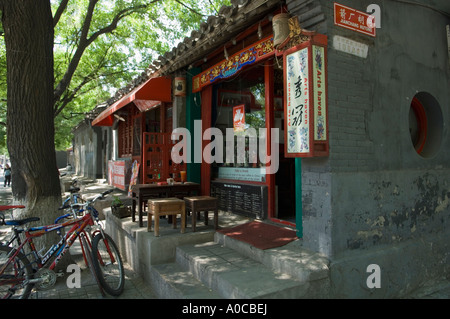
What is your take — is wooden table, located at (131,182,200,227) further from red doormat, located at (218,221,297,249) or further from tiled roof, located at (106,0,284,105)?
→ tiled roof, located at (106,0,284,105)

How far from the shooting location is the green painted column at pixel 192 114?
6.98 m

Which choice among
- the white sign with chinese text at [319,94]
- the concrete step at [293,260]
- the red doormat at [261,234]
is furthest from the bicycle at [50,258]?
the white sign with chinese text at [319,94]

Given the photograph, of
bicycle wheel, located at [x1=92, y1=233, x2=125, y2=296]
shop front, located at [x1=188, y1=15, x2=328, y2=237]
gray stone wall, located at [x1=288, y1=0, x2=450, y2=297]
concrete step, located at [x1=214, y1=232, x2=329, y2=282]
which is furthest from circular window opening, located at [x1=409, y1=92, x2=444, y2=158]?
bicycle wheel, located at [x1=92, y1=233, x2=125, y2=296]

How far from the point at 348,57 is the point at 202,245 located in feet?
10.7

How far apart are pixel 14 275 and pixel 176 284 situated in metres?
1.91

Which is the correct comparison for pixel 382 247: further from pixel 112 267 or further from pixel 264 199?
pixel 112 267

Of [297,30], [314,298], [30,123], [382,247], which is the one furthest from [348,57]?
[30,123]

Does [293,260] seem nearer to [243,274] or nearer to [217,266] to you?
[243,274]

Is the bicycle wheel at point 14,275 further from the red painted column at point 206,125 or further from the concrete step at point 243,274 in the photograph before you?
the red painted column at point 206,125

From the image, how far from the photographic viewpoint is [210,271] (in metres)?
3.48

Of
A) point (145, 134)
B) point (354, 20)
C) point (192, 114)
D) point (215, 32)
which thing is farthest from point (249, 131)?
point (354, 20)

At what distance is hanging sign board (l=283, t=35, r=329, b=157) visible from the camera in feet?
11.2

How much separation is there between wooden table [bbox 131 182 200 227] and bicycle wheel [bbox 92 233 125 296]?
982 millimetres

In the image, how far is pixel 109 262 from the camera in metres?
4.12
